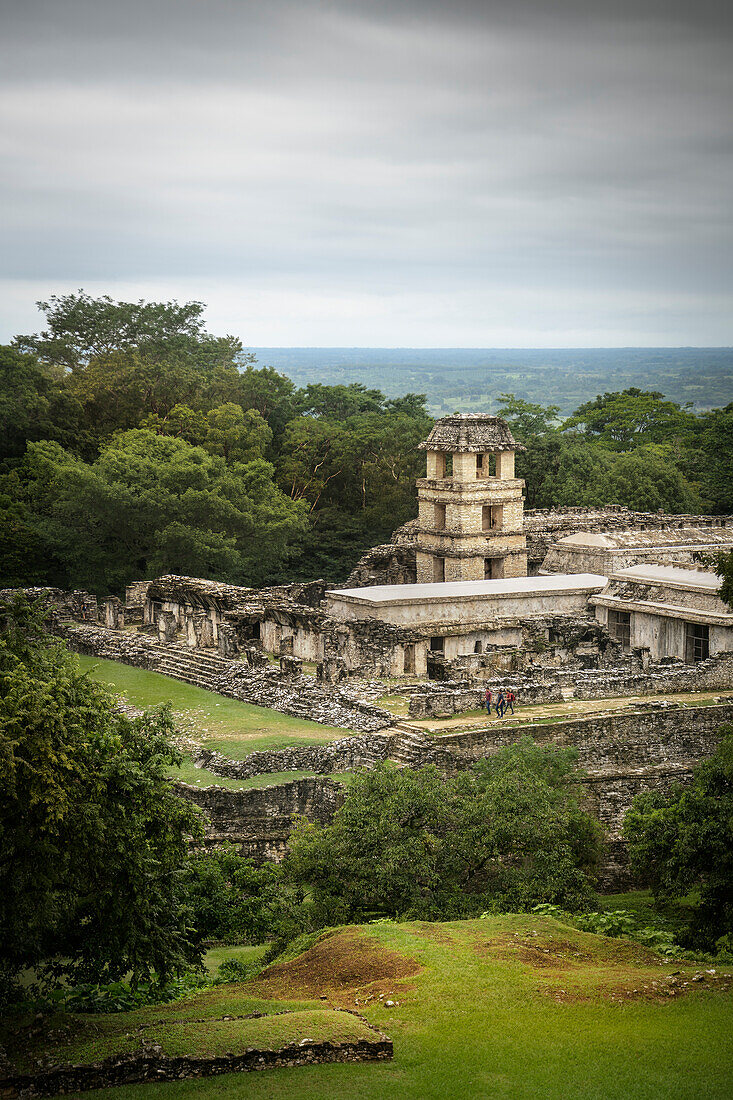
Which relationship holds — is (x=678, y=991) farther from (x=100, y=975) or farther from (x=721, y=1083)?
(x=100, y=975)

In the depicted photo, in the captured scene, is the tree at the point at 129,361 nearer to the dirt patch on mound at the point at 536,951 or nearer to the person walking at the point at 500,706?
the person walking at the point at 500,706

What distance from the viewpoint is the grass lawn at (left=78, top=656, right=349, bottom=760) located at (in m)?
24.9

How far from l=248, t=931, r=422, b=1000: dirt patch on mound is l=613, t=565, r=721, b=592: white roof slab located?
66.7 ft

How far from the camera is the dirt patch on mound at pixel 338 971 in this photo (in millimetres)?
14023

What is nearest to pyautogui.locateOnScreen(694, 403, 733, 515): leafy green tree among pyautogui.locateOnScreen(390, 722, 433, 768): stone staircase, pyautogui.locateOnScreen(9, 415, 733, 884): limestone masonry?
pyautogui.locateOnScreen(9, 415, 733, 884): limestone masonry

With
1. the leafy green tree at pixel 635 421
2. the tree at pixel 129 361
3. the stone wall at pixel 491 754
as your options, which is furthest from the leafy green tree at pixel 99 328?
the stone wall at pixel 491 754

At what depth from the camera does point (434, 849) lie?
1861 cm

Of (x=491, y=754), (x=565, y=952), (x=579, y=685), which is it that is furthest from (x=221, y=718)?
(x=565, y=952)

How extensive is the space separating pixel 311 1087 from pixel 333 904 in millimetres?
6149

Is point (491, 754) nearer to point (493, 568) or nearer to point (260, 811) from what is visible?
point (260, 811)

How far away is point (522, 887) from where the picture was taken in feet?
61.0

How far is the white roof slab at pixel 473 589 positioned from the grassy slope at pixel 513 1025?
19302 mm

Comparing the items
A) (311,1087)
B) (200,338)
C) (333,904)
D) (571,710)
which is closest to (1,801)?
(311,1087)

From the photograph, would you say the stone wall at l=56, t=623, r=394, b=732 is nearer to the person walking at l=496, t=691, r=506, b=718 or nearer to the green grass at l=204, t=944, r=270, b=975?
the person walking at l=496, t=691, r=506, b=718
